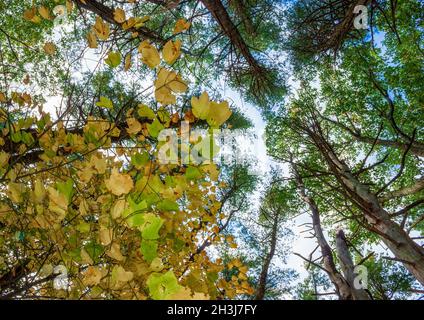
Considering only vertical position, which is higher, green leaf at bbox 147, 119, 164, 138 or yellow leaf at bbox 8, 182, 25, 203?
green leaf at bbox 147, 119, 164, 138

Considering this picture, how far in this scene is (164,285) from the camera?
27.3 inches

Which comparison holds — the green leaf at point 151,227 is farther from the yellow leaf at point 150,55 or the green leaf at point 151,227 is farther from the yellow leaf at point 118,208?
the yellow leaf at point 150,55

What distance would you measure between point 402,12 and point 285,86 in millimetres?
2757

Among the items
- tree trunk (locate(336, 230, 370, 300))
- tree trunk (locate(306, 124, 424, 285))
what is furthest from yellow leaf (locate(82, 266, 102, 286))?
tree trunk (locate(336, 230, 370, 300))

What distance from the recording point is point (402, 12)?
5.76 metres

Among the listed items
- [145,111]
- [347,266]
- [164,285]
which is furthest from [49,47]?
[347,266]

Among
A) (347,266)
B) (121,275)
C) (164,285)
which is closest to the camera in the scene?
(164,285)

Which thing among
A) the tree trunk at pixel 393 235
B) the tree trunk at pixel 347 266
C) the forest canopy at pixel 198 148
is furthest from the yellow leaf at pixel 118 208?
the tree trunk at pixel 347 266

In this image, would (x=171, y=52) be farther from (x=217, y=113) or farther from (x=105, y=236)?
(x=105, y=236)

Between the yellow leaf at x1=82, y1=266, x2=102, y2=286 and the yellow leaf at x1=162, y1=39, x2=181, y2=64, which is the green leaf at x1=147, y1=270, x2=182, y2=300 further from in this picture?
the yellow leaf at x1=162, y1=39, x2=181, y2=64

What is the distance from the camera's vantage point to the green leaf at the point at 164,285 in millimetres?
685

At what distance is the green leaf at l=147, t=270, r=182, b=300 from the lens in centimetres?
68

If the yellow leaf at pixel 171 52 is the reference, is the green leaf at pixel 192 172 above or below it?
below
